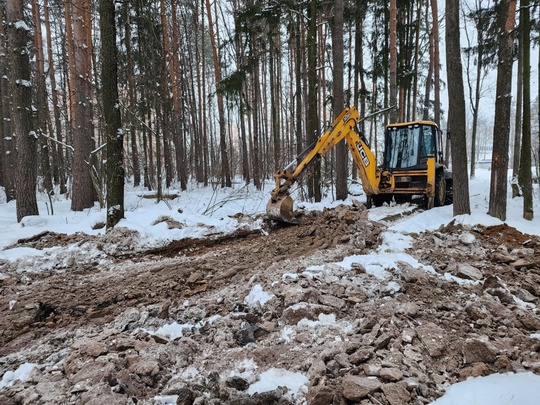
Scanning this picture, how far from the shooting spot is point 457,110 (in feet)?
23.9

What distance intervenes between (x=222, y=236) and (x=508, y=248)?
5.05 metres

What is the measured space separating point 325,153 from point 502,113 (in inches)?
147

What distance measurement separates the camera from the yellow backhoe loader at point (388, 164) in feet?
26.3

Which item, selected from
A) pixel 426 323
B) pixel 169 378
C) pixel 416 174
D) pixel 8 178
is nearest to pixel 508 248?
pixel 426 323

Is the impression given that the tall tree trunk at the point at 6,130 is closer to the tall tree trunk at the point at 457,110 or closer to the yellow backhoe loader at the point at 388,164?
the yellow backhoe loader at the point at 388,164

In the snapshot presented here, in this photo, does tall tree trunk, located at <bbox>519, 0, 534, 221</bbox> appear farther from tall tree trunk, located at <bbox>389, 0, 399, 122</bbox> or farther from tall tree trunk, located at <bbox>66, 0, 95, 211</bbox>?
tall tree trunk, located at <bbox>66, 0, 95, 211</bbox>

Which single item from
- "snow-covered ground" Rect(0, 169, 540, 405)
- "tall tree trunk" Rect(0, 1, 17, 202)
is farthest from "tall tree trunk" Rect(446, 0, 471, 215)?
"tall tree trunk" Rect(0, 1, 17, 202)

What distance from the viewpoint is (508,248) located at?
5.48 metres

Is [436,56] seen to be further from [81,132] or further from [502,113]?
[81,132]

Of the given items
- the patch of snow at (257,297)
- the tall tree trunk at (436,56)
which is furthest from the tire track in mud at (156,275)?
the tall tree trunk at (436,56)

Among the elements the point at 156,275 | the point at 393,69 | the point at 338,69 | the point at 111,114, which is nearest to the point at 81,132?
the point at 111,114

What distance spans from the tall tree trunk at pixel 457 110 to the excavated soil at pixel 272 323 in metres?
1.64

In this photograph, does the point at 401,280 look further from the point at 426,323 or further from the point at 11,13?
the point at 11,13

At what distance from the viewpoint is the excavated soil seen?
2.46m
